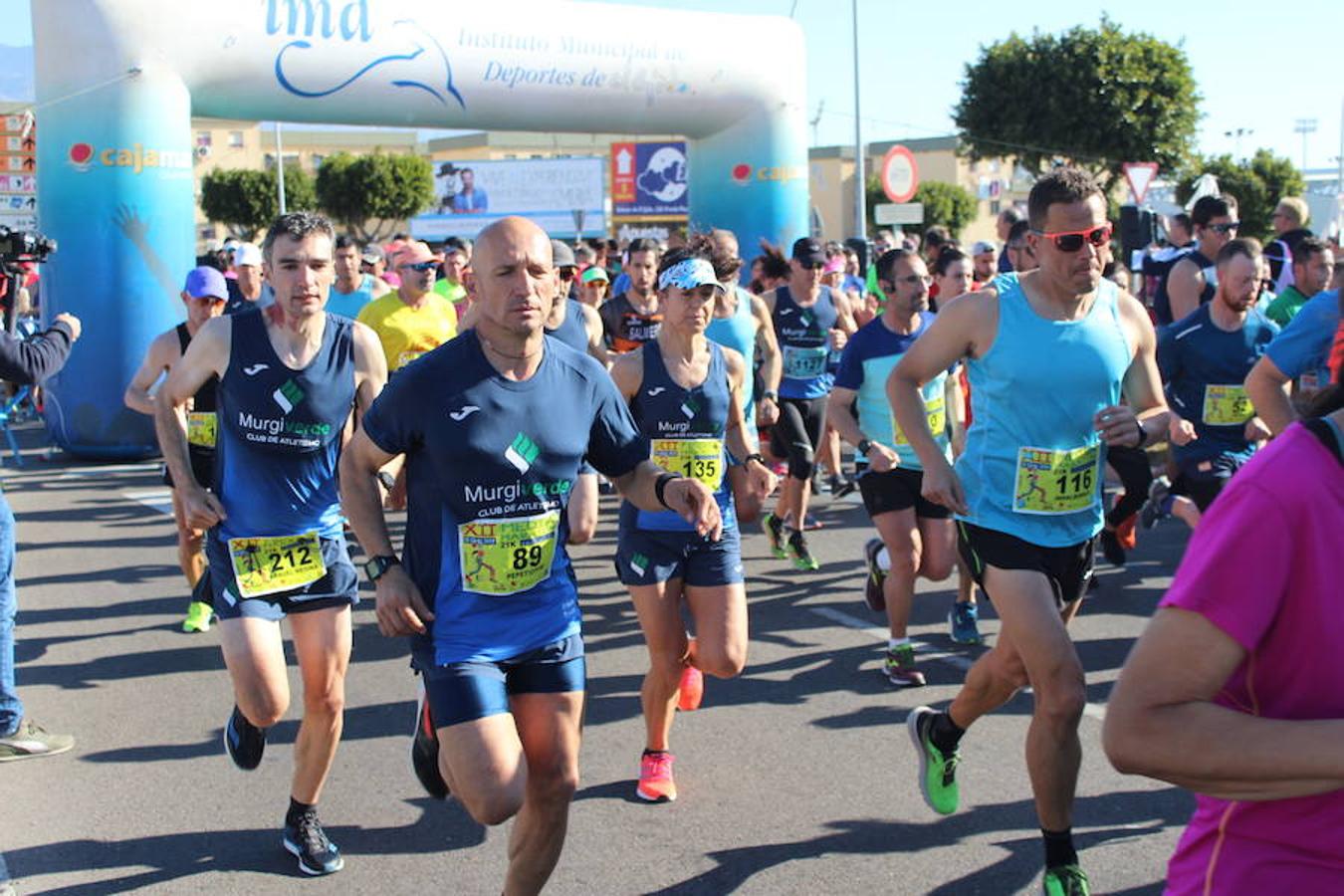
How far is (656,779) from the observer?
4910mm

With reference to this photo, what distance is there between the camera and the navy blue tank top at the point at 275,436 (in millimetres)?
4496

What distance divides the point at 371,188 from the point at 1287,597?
6715 cm

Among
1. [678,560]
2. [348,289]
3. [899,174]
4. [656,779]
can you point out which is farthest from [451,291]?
[899,174]

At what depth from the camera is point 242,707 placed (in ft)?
14.4

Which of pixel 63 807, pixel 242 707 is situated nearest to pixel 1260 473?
pixel 242 707

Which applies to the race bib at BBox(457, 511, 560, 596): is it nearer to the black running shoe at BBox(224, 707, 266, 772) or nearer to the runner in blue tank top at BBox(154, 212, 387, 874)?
the runner in blue tank top at BBox(154, 212, 387, 874)

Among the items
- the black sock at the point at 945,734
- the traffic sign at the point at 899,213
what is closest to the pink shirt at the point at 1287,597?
the black sock at the point at 945,734

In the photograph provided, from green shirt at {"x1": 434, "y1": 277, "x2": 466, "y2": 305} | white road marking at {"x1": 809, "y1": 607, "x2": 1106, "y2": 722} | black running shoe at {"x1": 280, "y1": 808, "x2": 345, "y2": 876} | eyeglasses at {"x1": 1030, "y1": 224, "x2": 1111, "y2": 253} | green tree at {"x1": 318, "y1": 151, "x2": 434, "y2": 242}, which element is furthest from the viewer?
green tree at {"x1": 318, "y1": 151, "x2": 434, "y2": 242}

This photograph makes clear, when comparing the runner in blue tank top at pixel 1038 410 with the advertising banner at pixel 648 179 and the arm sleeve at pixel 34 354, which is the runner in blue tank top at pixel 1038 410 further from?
the advertising banner at pixel 648 179

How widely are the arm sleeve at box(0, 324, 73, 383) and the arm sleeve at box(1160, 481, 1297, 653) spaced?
4.80 metres

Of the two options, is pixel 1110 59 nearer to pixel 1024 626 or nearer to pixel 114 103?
pixel 114 103

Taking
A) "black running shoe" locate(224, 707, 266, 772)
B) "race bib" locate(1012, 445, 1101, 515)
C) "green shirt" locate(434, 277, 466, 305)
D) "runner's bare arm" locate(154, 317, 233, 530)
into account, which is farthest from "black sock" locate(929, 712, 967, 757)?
"green shirt" locate(434, 277, 466, 305)

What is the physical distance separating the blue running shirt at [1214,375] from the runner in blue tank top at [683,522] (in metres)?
2.52

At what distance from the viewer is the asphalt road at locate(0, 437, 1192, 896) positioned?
4.27 m
